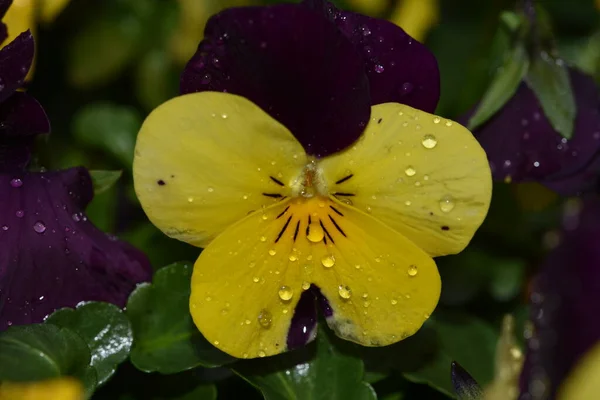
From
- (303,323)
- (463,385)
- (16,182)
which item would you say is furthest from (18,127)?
(463,385)

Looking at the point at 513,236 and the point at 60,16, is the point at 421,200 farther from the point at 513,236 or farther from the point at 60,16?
the point at 60,16

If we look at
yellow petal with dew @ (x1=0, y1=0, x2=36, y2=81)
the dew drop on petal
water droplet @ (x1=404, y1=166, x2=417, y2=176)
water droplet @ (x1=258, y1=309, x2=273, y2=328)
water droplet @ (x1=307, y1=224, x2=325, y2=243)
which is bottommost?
water droplet @ (x1=258, y1=309, x2=273, y2=328)

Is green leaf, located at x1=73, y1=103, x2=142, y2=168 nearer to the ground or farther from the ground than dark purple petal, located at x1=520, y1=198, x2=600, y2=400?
nearer to the ground

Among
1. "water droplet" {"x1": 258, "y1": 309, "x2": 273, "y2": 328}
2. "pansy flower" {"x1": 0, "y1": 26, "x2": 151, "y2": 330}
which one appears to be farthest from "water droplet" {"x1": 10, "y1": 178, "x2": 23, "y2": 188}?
"water droplet" {"x1": 258, "y1": 309, "x2": 273, "y2": 328}

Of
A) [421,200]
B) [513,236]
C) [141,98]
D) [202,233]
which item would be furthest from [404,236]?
[141,98]

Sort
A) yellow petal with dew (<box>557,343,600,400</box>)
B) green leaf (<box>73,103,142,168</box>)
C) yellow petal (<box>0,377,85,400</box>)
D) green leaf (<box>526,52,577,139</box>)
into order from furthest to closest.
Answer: green leaf (<box>73,103,142,168</box>)
green leaf (<box>526,52,577,139</box>)
yellow petal (<box>0,377,85,400</box>)
yellow petal with dew (<box>557,343,600,400</box>)

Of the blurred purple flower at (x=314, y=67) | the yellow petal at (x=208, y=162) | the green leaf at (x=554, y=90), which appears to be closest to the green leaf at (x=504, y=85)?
the green leaf at (x=554, y=90)

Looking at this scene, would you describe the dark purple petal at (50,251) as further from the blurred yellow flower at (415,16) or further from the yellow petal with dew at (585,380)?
the blurred yellow flower at (415,16)

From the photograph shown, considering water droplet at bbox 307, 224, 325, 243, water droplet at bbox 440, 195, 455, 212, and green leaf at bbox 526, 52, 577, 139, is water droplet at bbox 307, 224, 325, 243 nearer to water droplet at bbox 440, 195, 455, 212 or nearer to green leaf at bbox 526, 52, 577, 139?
water droplet at bbox 440, 195, 455, 212
